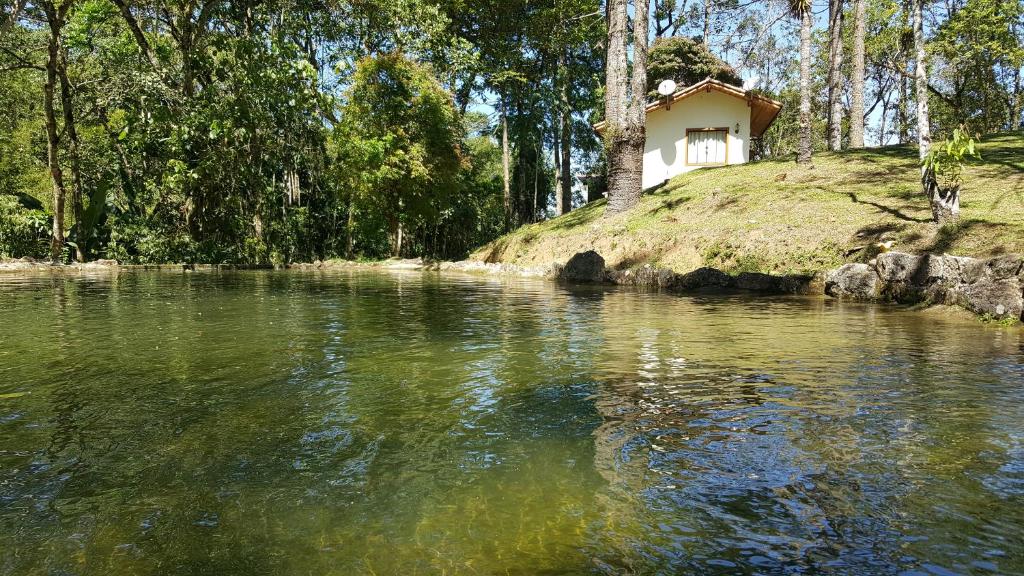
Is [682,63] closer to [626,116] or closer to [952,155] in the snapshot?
[626,116]

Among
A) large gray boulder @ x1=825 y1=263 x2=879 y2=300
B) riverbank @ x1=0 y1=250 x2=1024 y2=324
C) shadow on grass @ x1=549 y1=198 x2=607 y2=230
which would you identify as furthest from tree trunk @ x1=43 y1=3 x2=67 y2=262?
large gray boulder @ x1=825 y1=263 x2=879 y2=300

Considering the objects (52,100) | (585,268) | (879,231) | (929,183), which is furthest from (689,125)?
(52,100)

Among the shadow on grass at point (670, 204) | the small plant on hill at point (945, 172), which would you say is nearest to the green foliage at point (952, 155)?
the small plant on hill at point (945, 172)

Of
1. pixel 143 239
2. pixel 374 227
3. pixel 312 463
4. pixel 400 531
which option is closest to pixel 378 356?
pixel 312 463

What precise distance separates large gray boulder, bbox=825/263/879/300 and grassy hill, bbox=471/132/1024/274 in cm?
107

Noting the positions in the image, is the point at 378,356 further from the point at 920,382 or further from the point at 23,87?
the point at 23,87

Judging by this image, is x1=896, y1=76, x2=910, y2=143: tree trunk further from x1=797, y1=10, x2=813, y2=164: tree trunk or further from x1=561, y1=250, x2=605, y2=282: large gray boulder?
x1=561, y1=250, x2=605, y2=282: large gray boulder

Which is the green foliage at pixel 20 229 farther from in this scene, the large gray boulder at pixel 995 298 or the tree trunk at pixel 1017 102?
the tree trunk at pixel 1017 102

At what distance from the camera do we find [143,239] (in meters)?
22.9

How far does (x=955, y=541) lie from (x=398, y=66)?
90.0ft

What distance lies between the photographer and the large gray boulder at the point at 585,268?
55.5 feet

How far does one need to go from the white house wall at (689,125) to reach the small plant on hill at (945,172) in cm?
1724

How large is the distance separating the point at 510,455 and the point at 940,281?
921 cm

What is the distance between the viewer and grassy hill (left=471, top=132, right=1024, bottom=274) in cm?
1261
